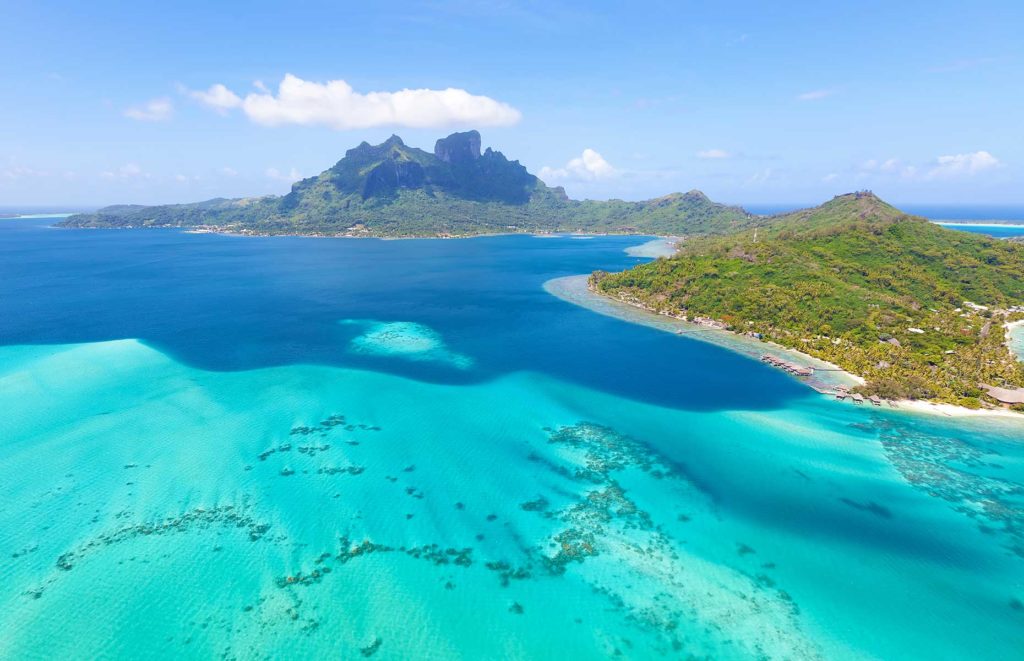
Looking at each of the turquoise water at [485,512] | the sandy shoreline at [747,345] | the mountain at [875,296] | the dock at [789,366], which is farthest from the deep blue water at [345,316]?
the mountain at [875,296]

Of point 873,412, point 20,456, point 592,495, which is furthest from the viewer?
point 873,412

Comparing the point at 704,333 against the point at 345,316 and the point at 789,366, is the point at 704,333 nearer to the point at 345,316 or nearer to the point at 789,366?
the point at 789,366

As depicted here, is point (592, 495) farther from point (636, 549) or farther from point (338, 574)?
point (338, 574)

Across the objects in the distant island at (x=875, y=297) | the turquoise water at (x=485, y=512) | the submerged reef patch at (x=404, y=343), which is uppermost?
the distant island at (x=875, y=297)

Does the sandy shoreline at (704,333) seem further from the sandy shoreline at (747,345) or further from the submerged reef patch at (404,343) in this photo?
the submerged reef patch at (404,343)

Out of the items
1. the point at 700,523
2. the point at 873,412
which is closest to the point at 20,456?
the point at 700,523

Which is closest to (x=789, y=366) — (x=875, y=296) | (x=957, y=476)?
(x=957, y=476)

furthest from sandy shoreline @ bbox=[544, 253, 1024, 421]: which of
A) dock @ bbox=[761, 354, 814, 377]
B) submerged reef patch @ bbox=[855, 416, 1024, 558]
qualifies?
submerged reef patch @ bbox=[855, 416, 1024, 558]
